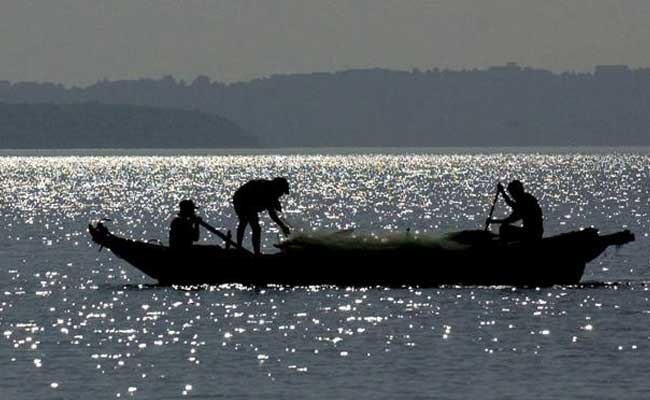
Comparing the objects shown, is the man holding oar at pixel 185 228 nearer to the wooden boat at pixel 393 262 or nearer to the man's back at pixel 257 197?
the wooden boat at pixel 393 262

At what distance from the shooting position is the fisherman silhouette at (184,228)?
136 feet

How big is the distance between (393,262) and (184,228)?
455 centimetres

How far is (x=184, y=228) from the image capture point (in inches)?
1634

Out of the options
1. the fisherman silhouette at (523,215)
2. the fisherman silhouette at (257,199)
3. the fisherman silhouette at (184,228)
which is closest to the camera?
the fisherman silhouette at (523,215)

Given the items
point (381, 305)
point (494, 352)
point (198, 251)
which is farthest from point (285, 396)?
point (198, 251)

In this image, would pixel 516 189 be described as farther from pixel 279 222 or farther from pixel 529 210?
pixel 279 222

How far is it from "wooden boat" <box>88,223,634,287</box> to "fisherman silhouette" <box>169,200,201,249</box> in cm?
27

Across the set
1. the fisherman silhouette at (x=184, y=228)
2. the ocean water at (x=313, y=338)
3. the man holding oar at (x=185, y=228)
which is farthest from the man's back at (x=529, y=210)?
the fisherman silhouette at (x=184, y=228)

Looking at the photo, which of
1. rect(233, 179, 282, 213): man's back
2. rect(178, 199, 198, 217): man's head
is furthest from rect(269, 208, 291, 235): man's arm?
rect(178, 199, 198, 217): man's head

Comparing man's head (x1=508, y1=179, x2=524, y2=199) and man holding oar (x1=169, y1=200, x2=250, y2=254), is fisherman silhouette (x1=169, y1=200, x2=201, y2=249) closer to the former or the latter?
man holding oar (x1=169, y1=200, x2=250, y2=254)

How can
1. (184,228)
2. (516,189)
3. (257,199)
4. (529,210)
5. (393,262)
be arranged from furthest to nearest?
(393,262), (257,199), (184,228), (529,210), (516,189)

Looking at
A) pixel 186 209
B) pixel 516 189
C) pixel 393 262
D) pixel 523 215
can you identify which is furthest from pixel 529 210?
pixel 186 209

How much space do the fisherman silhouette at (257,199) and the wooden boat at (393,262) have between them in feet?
2.32

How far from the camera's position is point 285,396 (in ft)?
93.7
